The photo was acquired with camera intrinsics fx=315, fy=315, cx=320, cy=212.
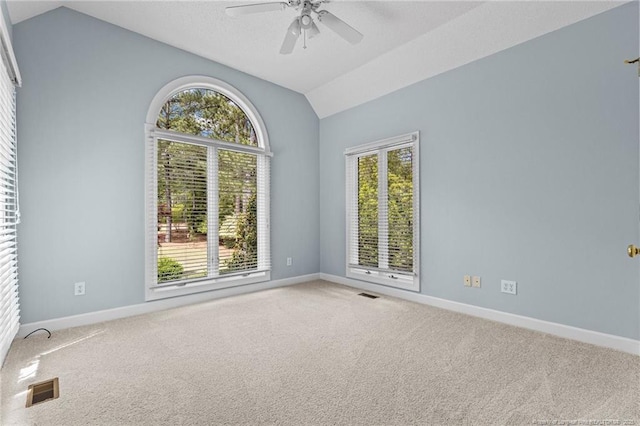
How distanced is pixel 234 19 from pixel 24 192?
2356 mm

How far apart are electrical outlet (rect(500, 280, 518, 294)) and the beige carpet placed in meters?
0.34

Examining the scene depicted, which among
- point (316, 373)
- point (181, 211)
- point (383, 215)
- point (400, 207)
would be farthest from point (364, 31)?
point (316, 373)

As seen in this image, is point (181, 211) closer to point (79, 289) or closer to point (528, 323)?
point (79, 289)

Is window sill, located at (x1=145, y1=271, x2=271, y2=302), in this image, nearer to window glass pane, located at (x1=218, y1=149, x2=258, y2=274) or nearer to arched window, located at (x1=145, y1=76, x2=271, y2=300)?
arched window, located at (x1=145, y1=76, x2=271, y2=300)

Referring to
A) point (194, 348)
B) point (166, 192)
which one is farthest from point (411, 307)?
point (166, 192)

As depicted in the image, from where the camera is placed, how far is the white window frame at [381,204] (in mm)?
3648

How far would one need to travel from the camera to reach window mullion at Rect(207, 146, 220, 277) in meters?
3.78

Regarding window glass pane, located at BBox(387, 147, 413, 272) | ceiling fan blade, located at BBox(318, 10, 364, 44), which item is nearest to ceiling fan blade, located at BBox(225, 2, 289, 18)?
ceiling fan blade, located at BBox(318, 10, 364, 44)

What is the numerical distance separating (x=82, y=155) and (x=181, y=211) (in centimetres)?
103

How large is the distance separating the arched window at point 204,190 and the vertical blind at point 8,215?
0.99 m

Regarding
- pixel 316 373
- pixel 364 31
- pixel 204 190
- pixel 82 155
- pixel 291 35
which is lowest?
pixel 316 373

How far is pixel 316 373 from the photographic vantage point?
2006 mm

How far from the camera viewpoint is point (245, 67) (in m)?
3.93

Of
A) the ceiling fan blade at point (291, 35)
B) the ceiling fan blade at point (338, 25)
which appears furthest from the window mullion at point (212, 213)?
Result: the ceiling fan blade at point (338, 25)
